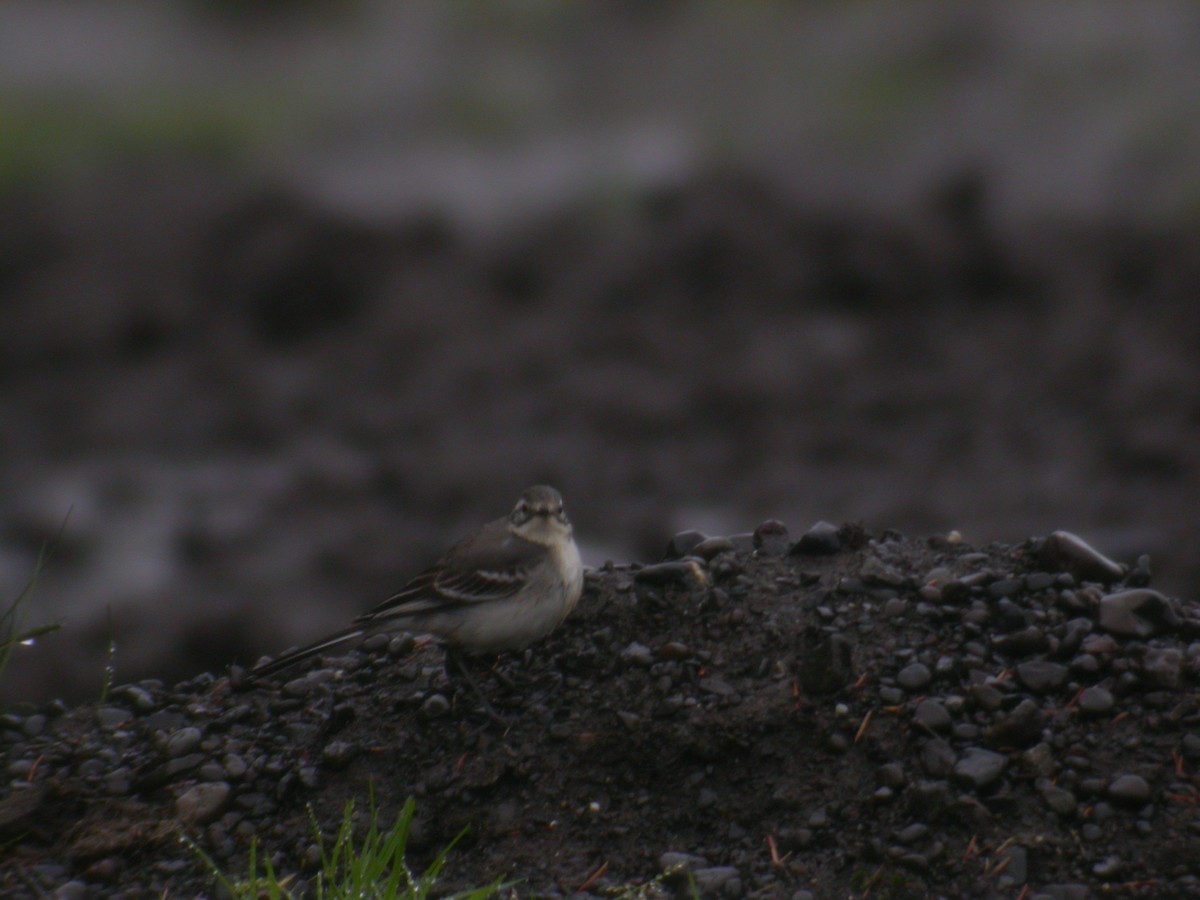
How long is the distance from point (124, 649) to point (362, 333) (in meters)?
3.13

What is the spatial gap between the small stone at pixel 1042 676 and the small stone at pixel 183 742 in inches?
110

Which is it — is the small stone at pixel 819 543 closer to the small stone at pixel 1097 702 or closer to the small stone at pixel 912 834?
the small stone at pixel 1097 702

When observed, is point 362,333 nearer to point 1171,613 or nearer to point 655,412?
point 655,412

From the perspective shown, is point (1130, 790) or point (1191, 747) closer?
point (1130, 790)

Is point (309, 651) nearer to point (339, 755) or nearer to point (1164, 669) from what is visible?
point (339, 755)

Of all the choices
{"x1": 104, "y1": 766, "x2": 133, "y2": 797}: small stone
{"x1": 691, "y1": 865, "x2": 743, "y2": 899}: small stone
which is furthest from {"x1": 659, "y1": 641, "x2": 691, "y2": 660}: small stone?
{"x1": 104, "y1": 766, "x2": 133, "y2": 797}: small stone

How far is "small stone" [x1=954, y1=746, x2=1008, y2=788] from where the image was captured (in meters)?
4.33

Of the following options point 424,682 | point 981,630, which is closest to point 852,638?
point 981,630

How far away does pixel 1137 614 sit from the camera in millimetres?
4812

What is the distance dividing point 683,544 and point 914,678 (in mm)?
1282

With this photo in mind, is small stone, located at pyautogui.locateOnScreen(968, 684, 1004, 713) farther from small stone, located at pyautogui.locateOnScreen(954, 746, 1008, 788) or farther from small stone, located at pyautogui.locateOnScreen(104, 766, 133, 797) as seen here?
small stone, located at pyautogui.locateOnScreen(104, 766, 133, 797)

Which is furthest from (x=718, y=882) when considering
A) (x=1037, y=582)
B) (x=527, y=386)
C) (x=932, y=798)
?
(x=527, y=386)

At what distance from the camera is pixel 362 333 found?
32.9 ft

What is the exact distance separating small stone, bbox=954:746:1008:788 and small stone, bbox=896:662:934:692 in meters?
0.32
